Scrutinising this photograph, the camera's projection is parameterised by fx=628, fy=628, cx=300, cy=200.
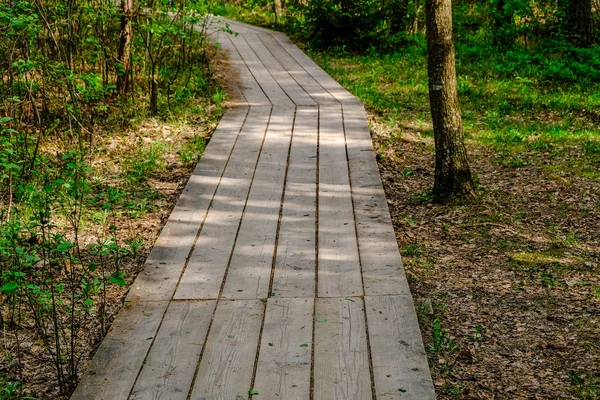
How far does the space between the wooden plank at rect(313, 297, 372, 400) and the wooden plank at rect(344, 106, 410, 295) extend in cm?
30

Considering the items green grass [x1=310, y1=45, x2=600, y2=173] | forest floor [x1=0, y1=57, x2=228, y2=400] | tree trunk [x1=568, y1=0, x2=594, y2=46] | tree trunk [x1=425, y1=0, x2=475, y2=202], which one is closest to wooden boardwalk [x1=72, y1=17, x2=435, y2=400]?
forest floor [x1=0, y1=57, x2=228, y2=400]

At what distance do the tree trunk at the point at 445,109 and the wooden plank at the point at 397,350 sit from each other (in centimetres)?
191

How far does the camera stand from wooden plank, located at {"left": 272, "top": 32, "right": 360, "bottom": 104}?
902cm

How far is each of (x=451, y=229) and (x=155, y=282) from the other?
7.65 ft

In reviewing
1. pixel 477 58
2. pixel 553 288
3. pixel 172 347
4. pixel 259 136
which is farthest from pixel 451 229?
pixel 477 58

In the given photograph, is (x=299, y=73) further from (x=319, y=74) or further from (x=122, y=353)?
(x=122, y=353)

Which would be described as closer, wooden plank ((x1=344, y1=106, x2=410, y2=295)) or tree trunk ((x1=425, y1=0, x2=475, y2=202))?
wooden plank ((x1=344, y1=106, x2=410, y2=295))

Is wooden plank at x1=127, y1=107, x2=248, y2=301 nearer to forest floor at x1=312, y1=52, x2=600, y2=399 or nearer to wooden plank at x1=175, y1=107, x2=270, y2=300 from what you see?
wooden plank at x1=175, y1=107, x2=270, y2=300

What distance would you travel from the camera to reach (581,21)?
36.2ft

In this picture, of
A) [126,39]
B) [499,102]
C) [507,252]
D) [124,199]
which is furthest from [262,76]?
[507,252]

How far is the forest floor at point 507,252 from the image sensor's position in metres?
3.21

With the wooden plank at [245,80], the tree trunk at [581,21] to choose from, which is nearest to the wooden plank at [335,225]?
the wooden plank at [245,80]

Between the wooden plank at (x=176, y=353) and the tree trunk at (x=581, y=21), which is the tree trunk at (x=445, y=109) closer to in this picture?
the wooden plank at (x=176, y=353)

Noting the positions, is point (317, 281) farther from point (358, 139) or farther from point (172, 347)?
point (358, 139)
